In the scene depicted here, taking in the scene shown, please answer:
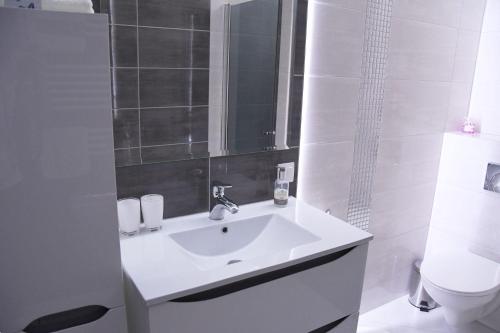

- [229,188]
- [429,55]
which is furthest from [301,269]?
[429,55]

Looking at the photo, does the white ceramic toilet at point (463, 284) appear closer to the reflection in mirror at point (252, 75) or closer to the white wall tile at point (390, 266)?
the white wall tile at point (390, 266)

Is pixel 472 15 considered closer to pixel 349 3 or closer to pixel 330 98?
pixel 349 3

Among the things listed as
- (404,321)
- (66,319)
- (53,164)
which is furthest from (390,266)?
(53,164)

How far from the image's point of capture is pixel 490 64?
2.37m

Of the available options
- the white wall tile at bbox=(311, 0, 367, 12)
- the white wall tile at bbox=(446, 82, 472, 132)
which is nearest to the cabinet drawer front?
the white wall tile at bbox=(311, 0, 367, 12)

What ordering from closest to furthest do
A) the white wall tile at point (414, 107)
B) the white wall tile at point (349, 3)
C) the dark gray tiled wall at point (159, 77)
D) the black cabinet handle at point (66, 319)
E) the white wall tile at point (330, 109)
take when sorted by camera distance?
the black cabinet handle at point (66, 319) → the dark gray tiled wall at point (159, 77) → the white wall tile at point (349, 3) → the white wall tile at point (330, 109) → the white wall tile at point (414, 107)

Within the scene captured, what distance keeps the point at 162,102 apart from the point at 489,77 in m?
1.97

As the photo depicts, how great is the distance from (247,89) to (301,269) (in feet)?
2.45

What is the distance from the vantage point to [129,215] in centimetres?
140

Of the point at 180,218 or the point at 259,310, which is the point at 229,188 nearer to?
the point at 180,218

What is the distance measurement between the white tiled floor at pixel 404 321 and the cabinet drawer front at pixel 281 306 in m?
0.94

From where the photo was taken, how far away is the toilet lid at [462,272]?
2.03m

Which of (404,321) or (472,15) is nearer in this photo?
(472,15)

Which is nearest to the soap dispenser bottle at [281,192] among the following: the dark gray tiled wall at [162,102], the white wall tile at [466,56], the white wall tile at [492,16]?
the dark gray tiled wall at [162,102]
